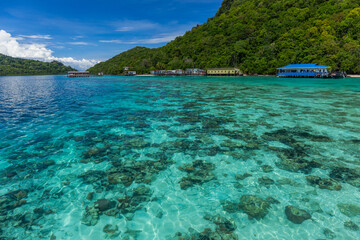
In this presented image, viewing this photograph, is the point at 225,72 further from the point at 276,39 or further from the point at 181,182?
the point at 181,182

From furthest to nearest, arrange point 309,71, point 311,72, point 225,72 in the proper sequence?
point 225,72 < point 309,71 < point 311,72

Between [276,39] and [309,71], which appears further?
A: [276,39]

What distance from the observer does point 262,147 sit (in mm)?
9141

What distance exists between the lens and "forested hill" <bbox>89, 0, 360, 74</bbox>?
267ft

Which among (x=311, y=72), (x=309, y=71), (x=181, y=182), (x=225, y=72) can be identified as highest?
(x=225, y=72)

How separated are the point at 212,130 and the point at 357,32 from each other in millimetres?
114473

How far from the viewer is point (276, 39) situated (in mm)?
121625

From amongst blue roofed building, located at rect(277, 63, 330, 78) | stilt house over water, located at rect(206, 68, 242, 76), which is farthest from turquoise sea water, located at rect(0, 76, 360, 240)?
stilt house over water, located at rect(206, 68, 242, 76)

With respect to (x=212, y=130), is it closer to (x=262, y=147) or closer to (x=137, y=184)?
(x=262, y=147)

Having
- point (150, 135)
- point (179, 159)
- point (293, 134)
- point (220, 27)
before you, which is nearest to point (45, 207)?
point (179, 159)

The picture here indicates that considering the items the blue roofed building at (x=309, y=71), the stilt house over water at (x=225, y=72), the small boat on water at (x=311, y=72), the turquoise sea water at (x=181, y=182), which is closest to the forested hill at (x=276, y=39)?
the stilt house over water at (x=225, y=72)

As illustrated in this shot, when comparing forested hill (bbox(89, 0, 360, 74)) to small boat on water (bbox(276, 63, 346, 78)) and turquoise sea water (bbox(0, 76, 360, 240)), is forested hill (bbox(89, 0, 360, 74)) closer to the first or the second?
small boat on water (bbox(276, 63, 346, 78))

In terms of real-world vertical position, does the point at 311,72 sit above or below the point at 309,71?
below

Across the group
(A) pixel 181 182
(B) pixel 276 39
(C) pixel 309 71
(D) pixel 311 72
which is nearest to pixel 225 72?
(C) pixel 309 71
